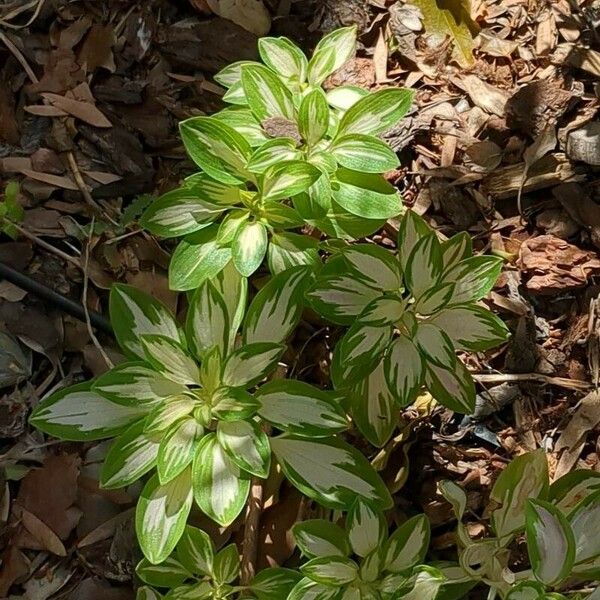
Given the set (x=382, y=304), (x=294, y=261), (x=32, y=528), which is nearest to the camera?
(x=382, y=304)

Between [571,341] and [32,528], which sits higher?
[571,341]

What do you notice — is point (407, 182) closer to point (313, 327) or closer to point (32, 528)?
point (313, 327)

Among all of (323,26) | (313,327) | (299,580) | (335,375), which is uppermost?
(323,26)

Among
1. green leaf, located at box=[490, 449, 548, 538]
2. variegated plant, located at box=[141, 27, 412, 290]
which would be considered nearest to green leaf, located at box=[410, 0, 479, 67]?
variegated plant, located at box=[141, 27, 412, 290]

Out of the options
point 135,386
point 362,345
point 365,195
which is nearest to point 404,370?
point 362,345

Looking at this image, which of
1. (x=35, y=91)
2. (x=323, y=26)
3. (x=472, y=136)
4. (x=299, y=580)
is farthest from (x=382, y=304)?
(x=35, y=91)

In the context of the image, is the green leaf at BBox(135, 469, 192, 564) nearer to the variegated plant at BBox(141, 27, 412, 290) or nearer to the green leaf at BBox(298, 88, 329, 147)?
the variegated plant at BBox(141, 27, 412, 290)
